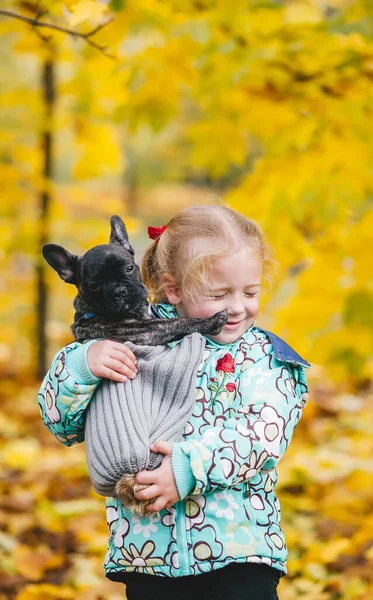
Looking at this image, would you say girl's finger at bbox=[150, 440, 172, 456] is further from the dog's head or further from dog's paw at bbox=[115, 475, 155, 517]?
the dog's head

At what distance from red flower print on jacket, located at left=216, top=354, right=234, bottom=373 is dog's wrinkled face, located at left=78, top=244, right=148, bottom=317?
0.25 metres

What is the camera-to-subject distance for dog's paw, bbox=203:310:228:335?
182 centimetres

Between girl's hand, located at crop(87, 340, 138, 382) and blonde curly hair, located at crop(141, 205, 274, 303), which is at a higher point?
blonde curly hair, located at crop(141, 205, 274, 303)

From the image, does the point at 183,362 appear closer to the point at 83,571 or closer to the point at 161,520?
the point at 161,520

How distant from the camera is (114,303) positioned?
1.76 metres

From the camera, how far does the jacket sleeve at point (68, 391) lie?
69.4 inches

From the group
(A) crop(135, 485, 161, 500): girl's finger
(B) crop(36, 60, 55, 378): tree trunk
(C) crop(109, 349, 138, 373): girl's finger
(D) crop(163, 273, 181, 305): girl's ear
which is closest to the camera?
(A) crop(135, 485, 161, 500): girl's finger

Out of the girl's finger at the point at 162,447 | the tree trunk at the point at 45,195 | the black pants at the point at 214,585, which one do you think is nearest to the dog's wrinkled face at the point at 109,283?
the girl's finger at the point at 162,447

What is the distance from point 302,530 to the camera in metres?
3.79

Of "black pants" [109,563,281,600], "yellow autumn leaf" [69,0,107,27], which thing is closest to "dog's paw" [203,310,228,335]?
"black pants" [109,563,281,600]

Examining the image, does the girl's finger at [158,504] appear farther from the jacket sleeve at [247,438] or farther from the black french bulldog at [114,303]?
the black french bulldog at [114,303]

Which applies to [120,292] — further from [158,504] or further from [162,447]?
[158,504]

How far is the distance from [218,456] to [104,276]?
510 mm

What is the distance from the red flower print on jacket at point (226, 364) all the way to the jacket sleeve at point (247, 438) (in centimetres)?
4
